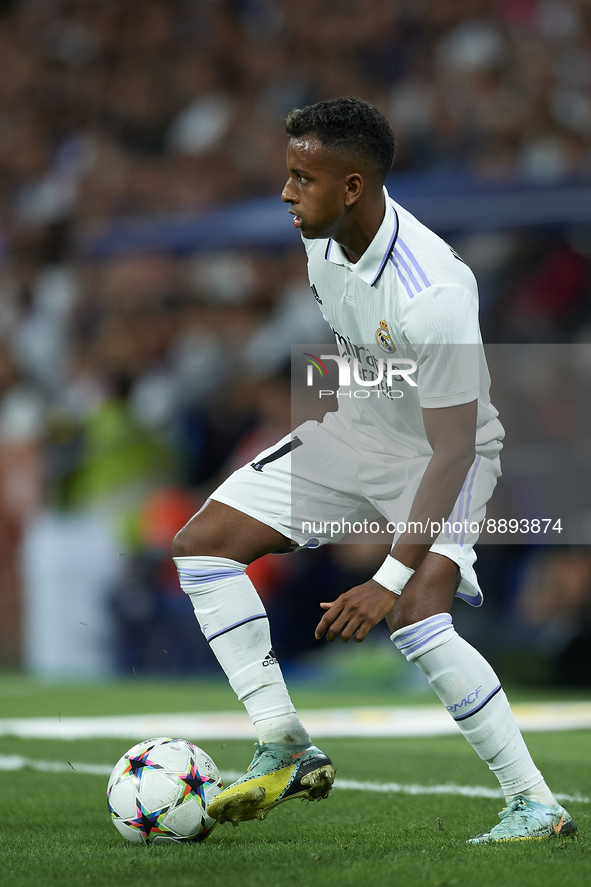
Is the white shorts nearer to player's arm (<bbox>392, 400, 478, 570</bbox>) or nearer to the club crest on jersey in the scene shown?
player's arm (<bbox>392, 400, 478, 570</bbox>)

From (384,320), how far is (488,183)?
470 cm

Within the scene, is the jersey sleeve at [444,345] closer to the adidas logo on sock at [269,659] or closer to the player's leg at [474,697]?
the player's leg at [474,697]

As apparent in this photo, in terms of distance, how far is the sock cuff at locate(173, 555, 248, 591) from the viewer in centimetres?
337

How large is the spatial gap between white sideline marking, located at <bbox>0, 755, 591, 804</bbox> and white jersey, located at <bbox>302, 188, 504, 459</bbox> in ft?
4.72

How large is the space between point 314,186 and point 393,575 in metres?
1.08

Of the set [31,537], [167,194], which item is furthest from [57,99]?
[31,537]

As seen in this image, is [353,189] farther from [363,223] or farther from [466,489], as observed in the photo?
[466,489]

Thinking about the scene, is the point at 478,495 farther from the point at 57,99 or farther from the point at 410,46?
the point at 57,99

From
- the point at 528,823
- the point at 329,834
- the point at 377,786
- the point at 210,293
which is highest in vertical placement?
the point at 210,293

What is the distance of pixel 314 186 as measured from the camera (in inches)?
123

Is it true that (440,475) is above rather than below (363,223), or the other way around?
below

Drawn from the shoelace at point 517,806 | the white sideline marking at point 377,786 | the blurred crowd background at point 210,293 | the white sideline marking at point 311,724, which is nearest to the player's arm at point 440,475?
the shoelace at point 517,806

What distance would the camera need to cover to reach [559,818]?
3074mm

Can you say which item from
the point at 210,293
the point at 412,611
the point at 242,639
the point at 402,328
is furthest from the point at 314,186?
the point at 210,293
